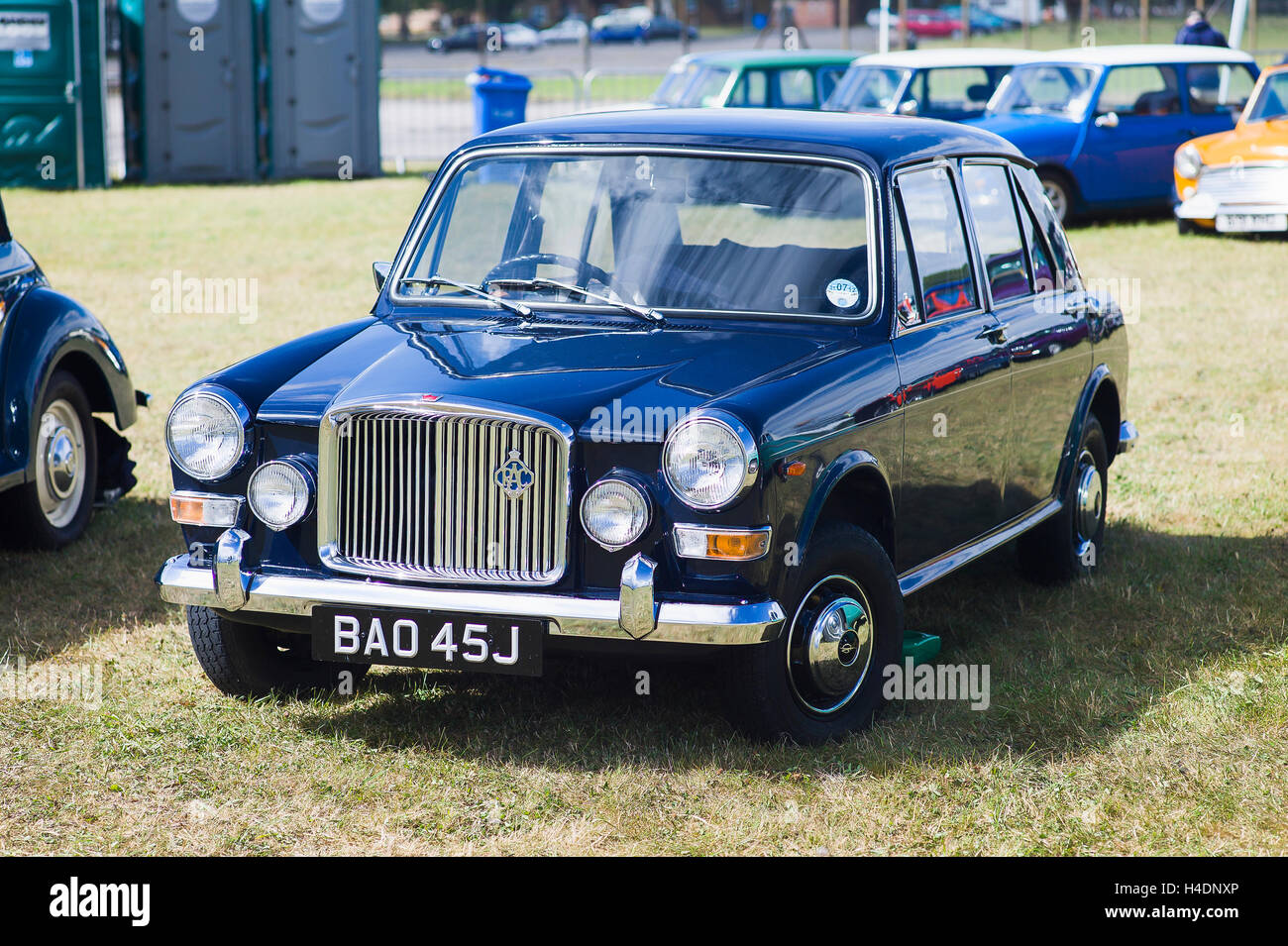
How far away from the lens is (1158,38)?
3812 cm

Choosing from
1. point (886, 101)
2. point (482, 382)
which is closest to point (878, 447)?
point (482, 382)

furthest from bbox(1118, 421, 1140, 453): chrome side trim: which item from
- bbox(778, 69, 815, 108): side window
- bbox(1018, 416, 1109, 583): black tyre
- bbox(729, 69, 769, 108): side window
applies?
bbox(778, 69, 815, 108): side window

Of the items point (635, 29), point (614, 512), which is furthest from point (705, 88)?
point (635, 29)

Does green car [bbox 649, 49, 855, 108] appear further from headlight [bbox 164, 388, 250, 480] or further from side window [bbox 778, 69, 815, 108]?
headlight [bbox 164, 388, 250, 480]

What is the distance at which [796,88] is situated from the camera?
19.6 m

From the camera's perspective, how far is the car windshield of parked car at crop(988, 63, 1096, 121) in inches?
648

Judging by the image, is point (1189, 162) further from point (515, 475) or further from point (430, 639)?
point (430, 639)

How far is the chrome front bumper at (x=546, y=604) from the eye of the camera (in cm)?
394

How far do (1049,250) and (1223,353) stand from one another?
5037 millimetres

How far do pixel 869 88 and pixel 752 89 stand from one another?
204cm

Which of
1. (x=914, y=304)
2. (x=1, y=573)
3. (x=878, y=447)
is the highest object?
(x=914, y=304)

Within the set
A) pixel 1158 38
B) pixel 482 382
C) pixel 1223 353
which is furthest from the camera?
pixel 1158 38

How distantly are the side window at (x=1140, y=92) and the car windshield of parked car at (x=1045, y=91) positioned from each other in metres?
0.22
